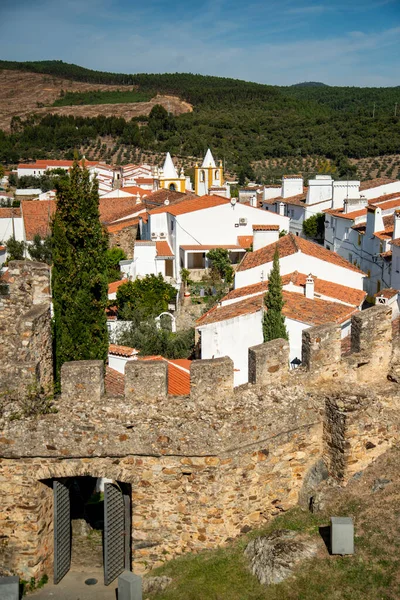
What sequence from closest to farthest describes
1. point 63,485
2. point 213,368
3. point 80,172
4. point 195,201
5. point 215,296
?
point 213,368 → point 63,485 → point 80,172 → point 215,296 → point 195,201

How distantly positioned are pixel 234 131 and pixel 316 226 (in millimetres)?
56644

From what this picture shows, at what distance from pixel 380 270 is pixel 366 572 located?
22.9m

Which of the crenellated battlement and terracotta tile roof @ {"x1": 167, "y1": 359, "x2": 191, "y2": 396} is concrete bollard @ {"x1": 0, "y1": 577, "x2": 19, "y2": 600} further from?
terracotta tile roof @ {"x1": 167, "y1": 359, "x2": 191, "y2": 396}

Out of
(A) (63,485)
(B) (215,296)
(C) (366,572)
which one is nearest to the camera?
(C) (366,572)

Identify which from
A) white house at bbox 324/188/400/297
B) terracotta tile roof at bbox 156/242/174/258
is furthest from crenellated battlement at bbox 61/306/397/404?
terracotta tile roof at bbox 156/242/174/258

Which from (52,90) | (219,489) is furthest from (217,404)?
(52,90)

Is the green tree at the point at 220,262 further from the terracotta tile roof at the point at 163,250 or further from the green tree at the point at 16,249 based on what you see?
the green tree at the point at 16,249

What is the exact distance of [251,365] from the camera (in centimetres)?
848

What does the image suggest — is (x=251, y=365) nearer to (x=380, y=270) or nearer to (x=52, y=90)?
(x=380, y=270)

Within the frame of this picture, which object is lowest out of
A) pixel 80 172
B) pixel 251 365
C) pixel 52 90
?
pixel 251 365

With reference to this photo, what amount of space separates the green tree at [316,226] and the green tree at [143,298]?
1594 centimetres

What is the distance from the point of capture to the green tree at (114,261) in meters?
32.3

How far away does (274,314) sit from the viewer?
650 inches

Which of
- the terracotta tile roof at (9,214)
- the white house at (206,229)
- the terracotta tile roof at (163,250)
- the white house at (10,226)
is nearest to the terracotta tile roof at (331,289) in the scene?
the white house at (206,229)
